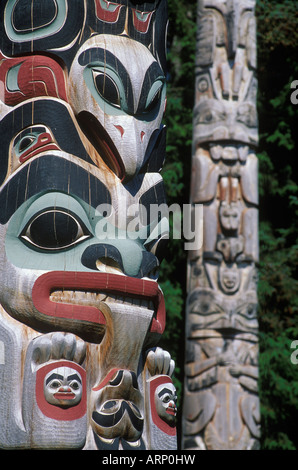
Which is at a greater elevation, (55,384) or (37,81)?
(37,81)

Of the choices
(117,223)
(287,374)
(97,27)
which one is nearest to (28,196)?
(117,223)

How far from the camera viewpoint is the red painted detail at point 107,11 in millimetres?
2982

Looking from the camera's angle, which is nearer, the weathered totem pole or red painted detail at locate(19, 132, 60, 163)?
red painted detail at locate(19, 132, 60, 163)

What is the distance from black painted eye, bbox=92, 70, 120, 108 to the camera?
9.42 feet

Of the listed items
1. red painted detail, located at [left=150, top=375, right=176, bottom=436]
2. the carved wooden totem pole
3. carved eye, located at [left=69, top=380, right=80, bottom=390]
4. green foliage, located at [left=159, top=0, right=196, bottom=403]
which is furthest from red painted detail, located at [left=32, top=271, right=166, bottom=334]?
green foliage, located at [left=159, top=0, right=196, bottom=403]

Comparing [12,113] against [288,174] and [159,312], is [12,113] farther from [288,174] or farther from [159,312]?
[288,174]

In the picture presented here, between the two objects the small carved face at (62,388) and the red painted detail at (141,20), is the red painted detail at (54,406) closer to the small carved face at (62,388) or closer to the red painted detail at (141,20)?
the small carved face at (62,388)

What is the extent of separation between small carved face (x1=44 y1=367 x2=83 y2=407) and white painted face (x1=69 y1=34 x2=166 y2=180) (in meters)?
0.84

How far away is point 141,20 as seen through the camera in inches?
123

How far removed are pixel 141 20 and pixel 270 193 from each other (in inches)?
194

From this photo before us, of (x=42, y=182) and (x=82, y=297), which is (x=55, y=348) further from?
(x=42, y=182)

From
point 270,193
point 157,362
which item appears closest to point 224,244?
point 270,193

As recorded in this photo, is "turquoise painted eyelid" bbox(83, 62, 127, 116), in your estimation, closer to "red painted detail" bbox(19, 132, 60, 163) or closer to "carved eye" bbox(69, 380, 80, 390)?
"red painted detail" bbox(19, 132, 60, 163)

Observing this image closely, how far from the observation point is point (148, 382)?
9.21 ft
